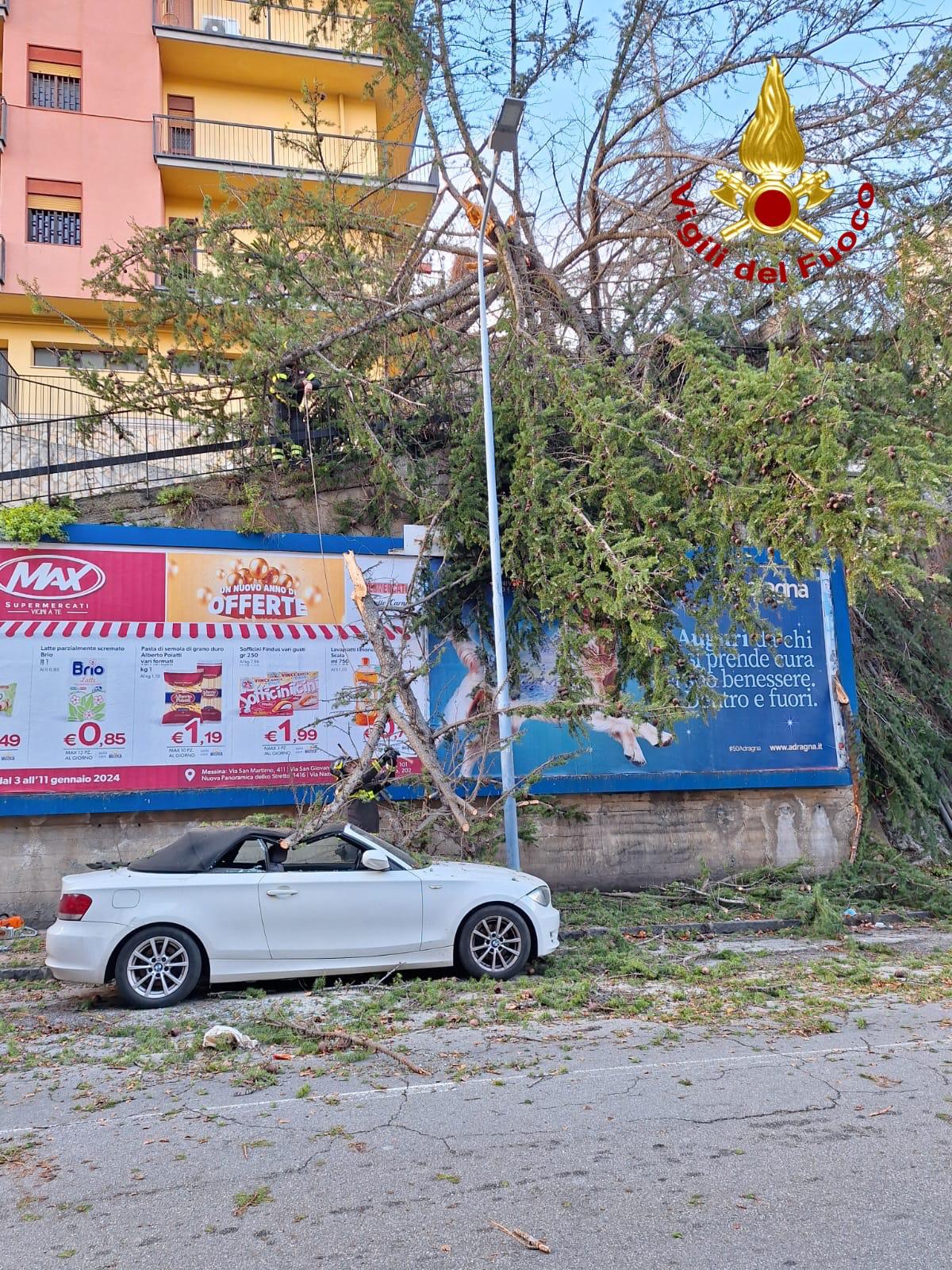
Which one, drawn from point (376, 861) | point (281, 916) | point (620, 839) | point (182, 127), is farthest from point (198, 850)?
point (182, 127)

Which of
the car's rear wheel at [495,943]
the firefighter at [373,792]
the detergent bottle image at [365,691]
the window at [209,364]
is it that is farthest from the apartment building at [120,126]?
the car's rear wheel at [495,943]

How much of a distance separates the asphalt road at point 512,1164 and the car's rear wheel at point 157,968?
1516mm

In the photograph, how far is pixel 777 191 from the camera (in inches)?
548

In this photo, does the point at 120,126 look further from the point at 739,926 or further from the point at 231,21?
the point at 739,926

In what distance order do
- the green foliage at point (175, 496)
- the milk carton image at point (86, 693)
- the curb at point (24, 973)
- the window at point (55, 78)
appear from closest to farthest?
the curb at point (24, 973) < the milk carton image at point (86, 693) < the green foliage at point (175, 496) < the window at point (55, 78)

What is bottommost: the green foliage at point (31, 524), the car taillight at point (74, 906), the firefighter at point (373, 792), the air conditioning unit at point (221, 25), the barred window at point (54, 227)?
the car taillight at point (74, 906)

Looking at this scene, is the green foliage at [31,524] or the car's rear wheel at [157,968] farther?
the green foliage at [31,524]

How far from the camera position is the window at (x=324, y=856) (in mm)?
8445

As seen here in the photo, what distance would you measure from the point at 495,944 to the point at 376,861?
125cm

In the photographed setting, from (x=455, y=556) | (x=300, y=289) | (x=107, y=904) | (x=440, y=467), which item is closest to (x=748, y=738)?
(x=455, y=556)

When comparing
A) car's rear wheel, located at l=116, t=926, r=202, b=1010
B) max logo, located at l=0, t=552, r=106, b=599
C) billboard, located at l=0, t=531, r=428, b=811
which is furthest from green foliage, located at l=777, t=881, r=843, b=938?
max logo, located at l=0, t=552, r=106, b=599

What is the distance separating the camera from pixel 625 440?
38.0 feet

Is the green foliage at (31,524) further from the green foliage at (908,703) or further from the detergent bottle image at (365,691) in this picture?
the green foliage at (908,703)

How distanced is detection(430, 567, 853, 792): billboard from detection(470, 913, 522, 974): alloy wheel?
14.7ft
